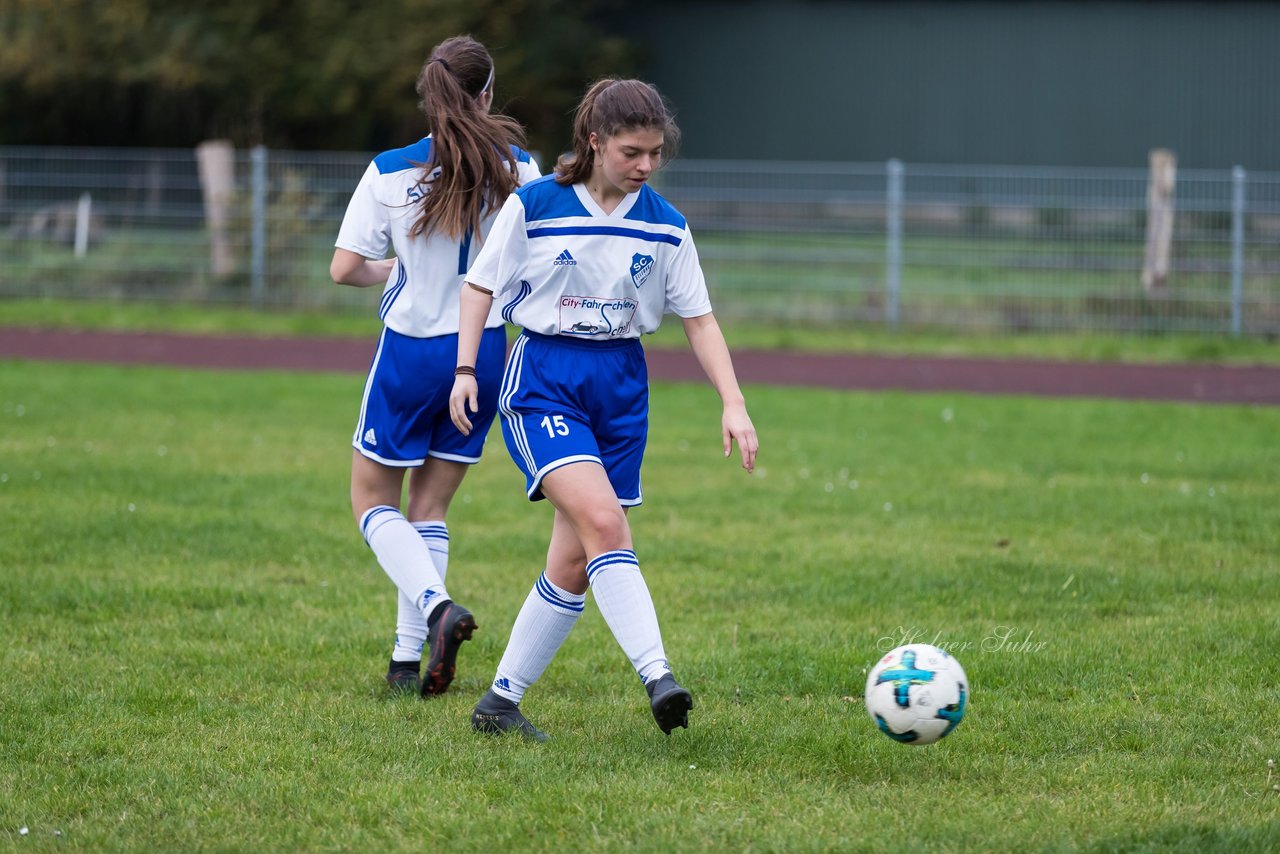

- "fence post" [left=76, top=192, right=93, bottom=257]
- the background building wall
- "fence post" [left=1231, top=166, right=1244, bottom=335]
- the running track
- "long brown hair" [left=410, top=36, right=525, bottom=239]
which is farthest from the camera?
the background building wall

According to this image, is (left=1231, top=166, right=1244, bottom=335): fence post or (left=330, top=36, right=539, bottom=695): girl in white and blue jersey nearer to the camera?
(left=330, top=36, right=539, bottom=695): girl in white and blue jersey

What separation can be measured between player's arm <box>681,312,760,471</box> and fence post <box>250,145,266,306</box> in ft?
42.3

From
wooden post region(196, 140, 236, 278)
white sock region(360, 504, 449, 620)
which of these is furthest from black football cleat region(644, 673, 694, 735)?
wooden post region(196, 140, 236, 278)

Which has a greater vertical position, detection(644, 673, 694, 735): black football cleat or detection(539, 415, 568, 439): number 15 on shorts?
detection(539, 415, 568, 439): number 15 on shorts

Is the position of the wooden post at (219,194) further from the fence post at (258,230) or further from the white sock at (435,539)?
the white sock at (435,539)

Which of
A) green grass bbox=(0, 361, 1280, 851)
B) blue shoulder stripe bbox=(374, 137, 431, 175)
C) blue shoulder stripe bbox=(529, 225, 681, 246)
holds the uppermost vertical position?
blue shoulder stripe bbox=(374, 137, 431, 175)

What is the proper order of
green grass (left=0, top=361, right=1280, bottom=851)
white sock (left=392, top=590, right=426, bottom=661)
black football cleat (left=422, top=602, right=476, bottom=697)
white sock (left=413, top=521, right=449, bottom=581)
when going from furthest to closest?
white sock (left=413, top=521, right=449, bottom=581)
white sock (left=392, top=590, right=426, bottom=661)
black football cleat (left=422, top=602, right=476, bottom=697)
green grass (left=0, top=361, right=1280, bottom=851)

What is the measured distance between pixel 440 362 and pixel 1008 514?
391cm

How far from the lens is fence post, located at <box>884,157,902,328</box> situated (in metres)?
15.9

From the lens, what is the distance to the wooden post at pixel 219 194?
16.7 meters

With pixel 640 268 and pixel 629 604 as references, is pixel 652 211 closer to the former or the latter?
pixel 640 268

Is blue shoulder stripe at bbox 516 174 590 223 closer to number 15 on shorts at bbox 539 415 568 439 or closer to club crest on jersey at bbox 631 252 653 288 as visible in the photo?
club crest on jersey at bbox 631 252 653 288

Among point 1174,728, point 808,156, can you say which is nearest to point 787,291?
point 1174,728

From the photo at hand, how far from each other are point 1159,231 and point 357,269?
12.0 m
